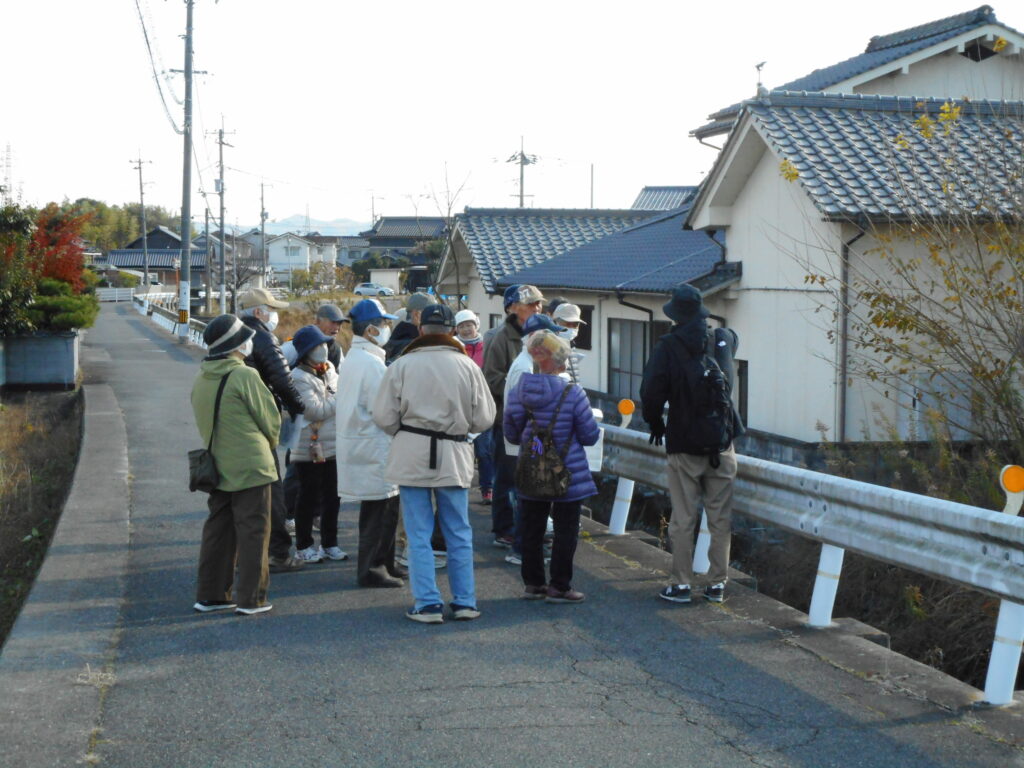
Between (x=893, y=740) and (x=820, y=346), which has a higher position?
(x=820, y=346)

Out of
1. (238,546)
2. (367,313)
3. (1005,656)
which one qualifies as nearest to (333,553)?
(238,546)

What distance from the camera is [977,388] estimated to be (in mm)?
9305

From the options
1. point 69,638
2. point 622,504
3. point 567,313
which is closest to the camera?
point 69,638

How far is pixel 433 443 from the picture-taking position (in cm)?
611

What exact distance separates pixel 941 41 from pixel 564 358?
1502 cm

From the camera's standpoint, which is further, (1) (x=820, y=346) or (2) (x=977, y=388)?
(1) (x=820, y=346)

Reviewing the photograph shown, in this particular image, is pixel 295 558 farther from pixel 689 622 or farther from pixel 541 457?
pixel 689 622

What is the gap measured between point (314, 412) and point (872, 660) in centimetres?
391

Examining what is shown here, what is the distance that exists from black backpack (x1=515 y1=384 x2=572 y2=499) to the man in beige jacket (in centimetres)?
33

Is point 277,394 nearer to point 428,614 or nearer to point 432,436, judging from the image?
point 432,436

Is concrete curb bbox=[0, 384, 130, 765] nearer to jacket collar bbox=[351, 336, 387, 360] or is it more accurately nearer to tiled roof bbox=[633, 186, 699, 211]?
jacket collar bbox=[351, 336, 387, 360]

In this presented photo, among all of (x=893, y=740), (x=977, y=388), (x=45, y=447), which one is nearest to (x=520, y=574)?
(x=893, y=740)

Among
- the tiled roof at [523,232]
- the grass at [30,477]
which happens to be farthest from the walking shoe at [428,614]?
the tiled roof at [523,232]

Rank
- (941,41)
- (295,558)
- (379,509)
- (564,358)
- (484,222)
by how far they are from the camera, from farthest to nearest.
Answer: (484,222)
(941,41)
(295,558)
(379,509)
(564,358)
